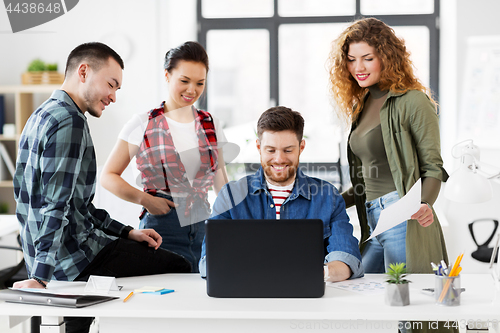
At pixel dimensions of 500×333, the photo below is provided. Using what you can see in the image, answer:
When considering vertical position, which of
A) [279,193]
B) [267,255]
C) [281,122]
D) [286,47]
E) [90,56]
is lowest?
[267,255]

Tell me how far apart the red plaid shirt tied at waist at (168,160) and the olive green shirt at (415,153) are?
0.71 m

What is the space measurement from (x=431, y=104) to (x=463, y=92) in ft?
7.52

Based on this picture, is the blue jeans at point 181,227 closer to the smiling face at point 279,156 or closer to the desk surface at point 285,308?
the smiling face at point 279,156

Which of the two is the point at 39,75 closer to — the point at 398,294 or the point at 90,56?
the point at 90,56

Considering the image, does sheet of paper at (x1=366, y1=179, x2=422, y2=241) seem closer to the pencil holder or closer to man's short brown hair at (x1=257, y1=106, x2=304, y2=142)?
the pencil holder

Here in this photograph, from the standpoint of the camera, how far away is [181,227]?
1937 mm

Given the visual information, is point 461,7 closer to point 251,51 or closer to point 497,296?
point 251,51

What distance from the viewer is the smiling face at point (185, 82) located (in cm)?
188

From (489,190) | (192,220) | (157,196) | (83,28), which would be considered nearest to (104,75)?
(157,196)

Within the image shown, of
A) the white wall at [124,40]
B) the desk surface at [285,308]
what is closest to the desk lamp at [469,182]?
the desk surface at [285,308]

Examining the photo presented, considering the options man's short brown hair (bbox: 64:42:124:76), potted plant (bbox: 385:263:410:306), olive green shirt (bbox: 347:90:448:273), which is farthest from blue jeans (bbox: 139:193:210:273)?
potted plant (bbox: 385:263:410:306)

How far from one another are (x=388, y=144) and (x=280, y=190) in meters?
0.43

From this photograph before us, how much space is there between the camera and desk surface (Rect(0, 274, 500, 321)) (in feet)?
3.76

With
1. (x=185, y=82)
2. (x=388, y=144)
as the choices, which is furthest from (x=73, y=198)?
(x=388, y=144)
